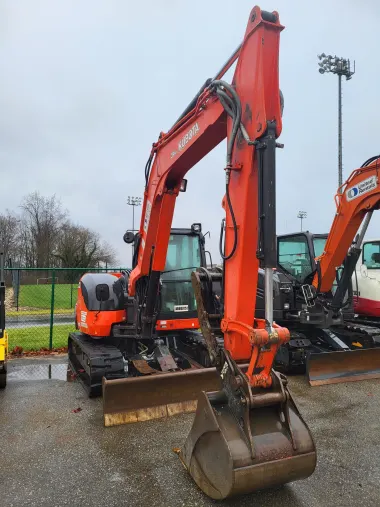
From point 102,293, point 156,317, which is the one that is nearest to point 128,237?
point 102,293

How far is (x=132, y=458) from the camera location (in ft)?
12.3

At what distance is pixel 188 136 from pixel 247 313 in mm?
2101

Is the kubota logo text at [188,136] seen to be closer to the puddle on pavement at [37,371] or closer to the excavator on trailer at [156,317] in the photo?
the excavator on trailer at [156,317]

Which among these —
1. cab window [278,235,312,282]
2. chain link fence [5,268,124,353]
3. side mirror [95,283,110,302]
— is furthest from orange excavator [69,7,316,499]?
chain link fence [5,268,124,353]

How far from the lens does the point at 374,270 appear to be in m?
8.33

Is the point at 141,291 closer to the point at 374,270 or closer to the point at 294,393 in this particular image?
the point at 294,393

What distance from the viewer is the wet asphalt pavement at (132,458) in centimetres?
308

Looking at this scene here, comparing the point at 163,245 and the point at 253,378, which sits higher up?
the point at 163,245

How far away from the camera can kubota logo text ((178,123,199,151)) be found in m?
4.14

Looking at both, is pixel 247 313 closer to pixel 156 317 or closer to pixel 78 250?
pixel 156 317

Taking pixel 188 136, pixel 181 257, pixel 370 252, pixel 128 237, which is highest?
pixel 188 136

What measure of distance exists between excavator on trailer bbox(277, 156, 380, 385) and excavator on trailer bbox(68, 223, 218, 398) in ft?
6.05

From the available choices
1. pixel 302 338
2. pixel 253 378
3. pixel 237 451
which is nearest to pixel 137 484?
pixel 237 451

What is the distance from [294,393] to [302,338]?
4.83ft
